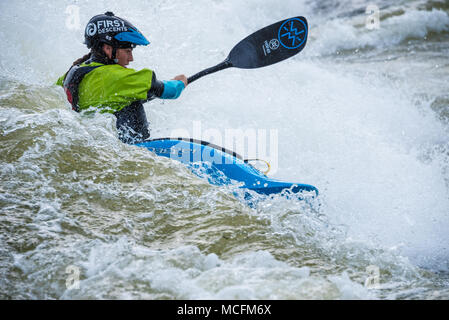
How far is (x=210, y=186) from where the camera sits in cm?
224

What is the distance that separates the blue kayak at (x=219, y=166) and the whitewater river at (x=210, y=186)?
0.51 ft

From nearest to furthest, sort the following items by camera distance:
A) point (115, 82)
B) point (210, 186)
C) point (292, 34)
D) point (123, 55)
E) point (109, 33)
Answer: point (210, 186) < point (115, 82) < point (109, 33) < point (123, 55) < point (292, 34)

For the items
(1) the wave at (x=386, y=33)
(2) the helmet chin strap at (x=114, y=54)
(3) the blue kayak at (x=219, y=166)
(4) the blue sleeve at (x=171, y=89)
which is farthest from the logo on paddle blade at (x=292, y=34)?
(1) the wave at (x=386, y=33)

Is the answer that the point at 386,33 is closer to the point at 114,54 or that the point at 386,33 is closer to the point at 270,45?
the point at 270,45

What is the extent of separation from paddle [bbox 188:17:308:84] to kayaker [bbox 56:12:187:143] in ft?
3.01

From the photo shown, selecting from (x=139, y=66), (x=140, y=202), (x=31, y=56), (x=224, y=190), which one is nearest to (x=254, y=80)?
(x=139, y=66)

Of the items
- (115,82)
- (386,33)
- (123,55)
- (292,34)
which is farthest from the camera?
(386,33)

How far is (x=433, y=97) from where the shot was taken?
21.1 feet

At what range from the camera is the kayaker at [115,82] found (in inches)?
102

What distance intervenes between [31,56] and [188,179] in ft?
13.5

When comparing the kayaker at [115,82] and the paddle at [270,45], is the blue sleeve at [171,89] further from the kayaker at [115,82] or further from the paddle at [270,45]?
the paddle at [270,45]

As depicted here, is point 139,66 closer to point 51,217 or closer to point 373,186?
point 373,186

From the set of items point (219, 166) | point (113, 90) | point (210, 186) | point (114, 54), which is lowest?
point (210, 186)

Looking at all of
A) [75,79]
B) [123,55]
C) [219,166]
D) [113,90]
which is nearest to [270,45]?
[123,55]
